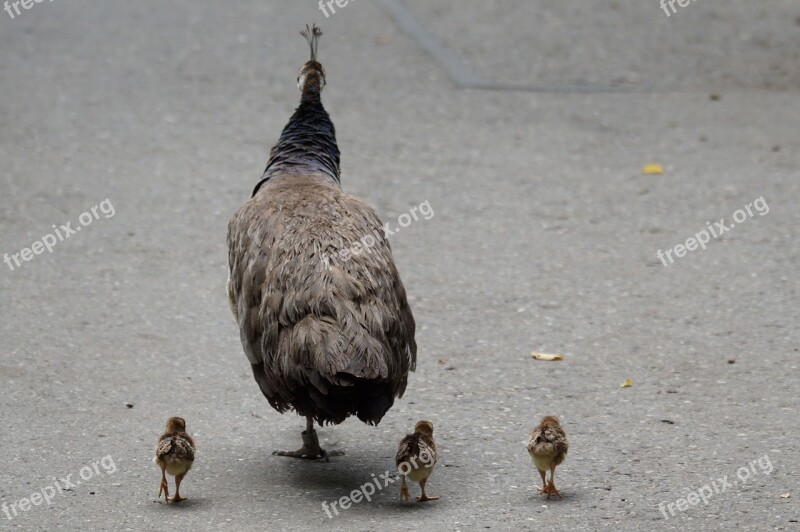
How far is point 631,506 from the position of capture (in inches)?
188

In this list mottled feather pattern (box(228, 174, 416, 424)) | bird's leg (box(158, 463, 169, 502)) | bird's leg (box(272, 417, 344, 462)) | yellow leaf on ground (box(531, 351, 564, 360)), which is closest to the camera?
mottled feather pattern (box(228, 174, 416, 424))

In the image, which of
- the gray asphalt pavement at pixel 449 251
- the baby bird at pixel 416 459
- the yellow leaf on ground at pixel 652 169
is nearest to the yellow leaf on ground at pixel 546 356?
the gray asphalt pavement at pixel 449 251

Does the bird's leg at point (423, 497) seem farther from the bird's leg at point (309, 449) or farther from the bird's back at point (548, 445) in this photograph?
the bird's leg at point (309, 449)

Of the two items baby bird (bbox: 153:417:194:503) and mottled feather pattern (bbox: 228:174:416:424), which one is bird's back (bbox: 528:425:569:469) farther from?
baby bird (bbox: 153:417:194:503)

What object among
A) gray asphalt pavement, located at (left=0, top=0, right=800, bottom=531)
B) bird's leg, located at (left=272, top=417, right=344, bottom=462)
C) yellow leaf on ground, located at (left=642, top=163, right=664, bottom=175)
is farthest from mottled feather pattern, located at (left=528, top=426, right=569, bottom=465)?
yellow leaf on ground, located at (left=642, top=163, right=664, bottom=175)

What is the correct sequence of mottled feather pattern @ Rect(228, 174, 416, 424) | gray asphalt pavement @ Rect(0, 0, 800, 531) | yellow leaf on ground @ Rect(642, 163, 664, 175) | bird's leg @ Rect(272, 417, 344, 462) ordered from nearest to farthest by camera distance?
mottled feather pattern @ Rect(228, 174, 416, 424) → gray asphalt pavement @ Rect(0, 0, 800, 531) → bird's leg @ Rect(272, 417, 344, 462) → yellow leaf on ground @ Rect(642, 163, 664, 175)

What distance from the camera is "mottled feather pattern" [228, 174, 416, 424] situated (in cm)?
458

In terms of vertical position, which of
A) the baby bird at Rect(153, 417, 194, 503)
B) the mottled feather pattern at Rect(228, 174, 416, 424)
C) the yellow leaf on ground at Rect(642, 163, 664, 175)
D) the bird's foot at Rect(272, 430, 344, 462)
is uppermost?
the yellow leaf on ground at Rect(642, 163, 664, 175)

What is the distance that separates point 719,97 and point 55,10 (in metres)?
7.39

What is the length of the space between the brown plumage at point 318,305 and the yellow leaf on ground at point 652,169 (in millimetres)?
4260

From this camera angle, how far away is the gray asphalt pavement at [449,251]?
5.05 meters

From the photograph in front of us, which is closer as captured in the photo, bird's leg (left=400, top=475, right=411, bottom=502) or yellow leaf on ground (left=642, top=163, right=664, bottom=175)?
bird's leg (left=400, top=475, right=411, bottom=502)

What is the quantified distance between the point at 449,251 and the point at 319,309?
3.23m

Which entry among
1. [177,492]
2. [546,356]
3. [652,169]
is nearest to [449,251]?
[546,356]
